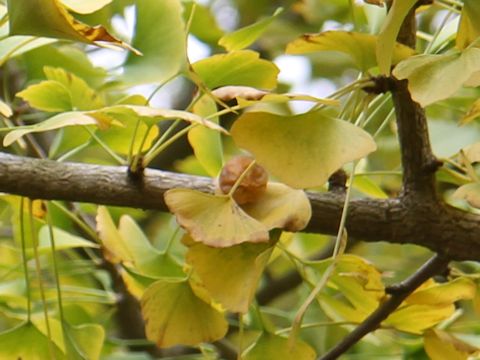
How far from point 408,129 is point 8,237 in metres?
0.62

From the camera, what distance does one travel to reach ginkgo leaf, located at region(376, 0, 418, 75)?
379 mm

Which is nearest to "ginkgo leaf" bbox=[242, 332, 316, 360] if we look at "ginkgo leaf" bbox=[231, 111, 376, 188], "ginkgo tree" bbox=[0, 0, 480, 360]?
"ginkgo tree" bbox=[0, 0, 480, 360]

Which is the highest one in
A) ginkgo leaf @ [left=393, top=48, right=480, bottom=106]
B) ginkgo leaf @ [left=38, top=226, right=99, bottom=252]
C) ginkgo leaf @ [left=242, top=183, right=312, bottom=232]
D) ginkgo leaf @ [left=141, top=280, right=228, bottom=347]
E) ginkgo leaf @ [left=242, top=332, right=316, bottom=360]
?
ginkgo leaf @ [left=393, top=48, right=480, bottom=106]

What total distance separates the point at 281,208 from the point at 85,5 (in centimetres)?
13

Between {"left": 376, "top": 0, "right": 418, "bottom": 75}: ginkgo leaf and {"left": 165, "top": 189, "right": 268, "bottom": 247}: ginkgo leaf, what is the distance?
83 millimetres

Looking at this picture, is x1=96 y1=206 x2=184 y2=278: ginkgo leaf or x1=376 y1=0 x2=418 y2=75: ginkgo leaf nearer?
x1=376 y1=0 x2=418 y2=75: ginkgo leaf

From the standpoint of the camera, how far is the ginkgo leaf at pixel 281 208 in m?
0.41

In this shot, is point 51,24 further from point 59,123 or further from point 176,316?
point 176,316

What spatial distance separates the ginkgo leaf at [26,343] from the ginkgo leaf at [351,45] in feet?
0.65

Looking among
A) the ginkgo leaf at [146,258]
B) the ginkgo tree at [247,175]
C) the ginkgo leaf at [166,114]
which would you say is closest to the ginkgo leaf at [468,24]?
the ginkgo tree at [247,175]

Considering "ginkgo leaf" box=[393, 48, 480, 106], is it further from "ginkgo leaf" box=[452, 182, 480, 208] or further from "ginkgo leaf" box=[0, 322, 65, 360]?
"ginkgo leaf" box=[0, 322, 65, 360]

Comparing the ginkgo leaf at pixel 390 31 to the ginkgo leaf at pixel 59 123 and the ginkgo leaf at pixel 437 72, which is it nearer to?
the ginkgo leaf at pixel 437 72

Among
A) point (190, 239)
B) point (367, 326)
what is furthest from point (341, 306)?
point (190, 239)

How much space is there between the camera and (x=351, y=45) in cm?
43
